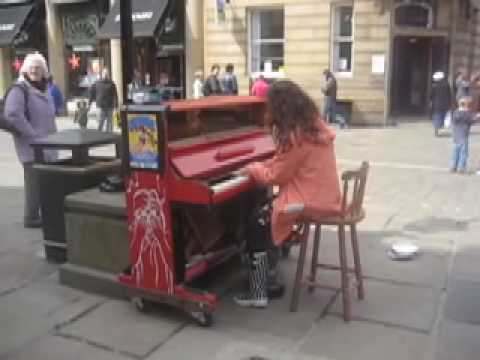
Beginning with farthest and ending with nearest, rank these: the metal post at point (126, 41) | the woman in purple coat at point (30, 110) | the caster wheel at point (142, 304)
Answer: the woman in purple coat at point (30, 110), the metal post at point (126, 41), the caster wheel at point (142, 304)

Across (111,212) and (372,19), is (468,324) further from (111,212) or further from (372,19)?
(372,19)

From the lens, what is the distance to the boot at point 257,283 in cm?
408

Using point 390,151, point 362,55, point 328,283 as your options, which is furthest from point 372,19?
point 328,283

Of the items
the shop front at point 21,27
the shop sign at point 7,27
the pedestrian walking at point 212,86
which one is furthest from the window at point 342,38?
the shop sign at point 7,27

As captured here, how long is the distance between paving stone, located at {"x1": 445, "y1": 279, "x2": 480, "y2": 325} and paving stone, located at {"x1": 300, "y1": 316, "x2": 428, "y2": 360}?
455mm

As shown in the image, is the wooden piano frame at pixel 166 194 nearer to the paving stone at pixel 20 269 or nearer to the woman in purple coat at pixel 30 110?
the paving stone at pixel 20 269

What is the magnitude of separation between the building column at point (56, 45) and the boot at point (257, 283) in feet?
63.0

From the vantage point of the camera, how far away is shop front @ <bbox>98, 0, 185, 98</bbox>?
1883 cm

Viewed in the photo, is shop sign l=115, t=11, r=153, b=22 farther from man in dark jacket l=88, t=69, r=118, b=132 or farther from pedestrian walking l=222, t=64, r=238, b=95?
man in dark jacket l=88, t=69, r=118, b=132

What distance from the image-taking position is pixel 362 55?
16.6 meters

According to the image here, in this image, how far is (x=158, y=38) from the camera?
1994 centimetres

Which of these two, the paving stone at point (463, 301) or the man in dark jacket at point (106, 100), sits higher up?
the man in dark jacket at point (106, 100)

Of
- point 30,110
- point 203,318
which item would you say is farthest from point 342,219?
point 30,110

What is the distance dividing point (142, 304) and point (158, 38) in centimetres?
1700
